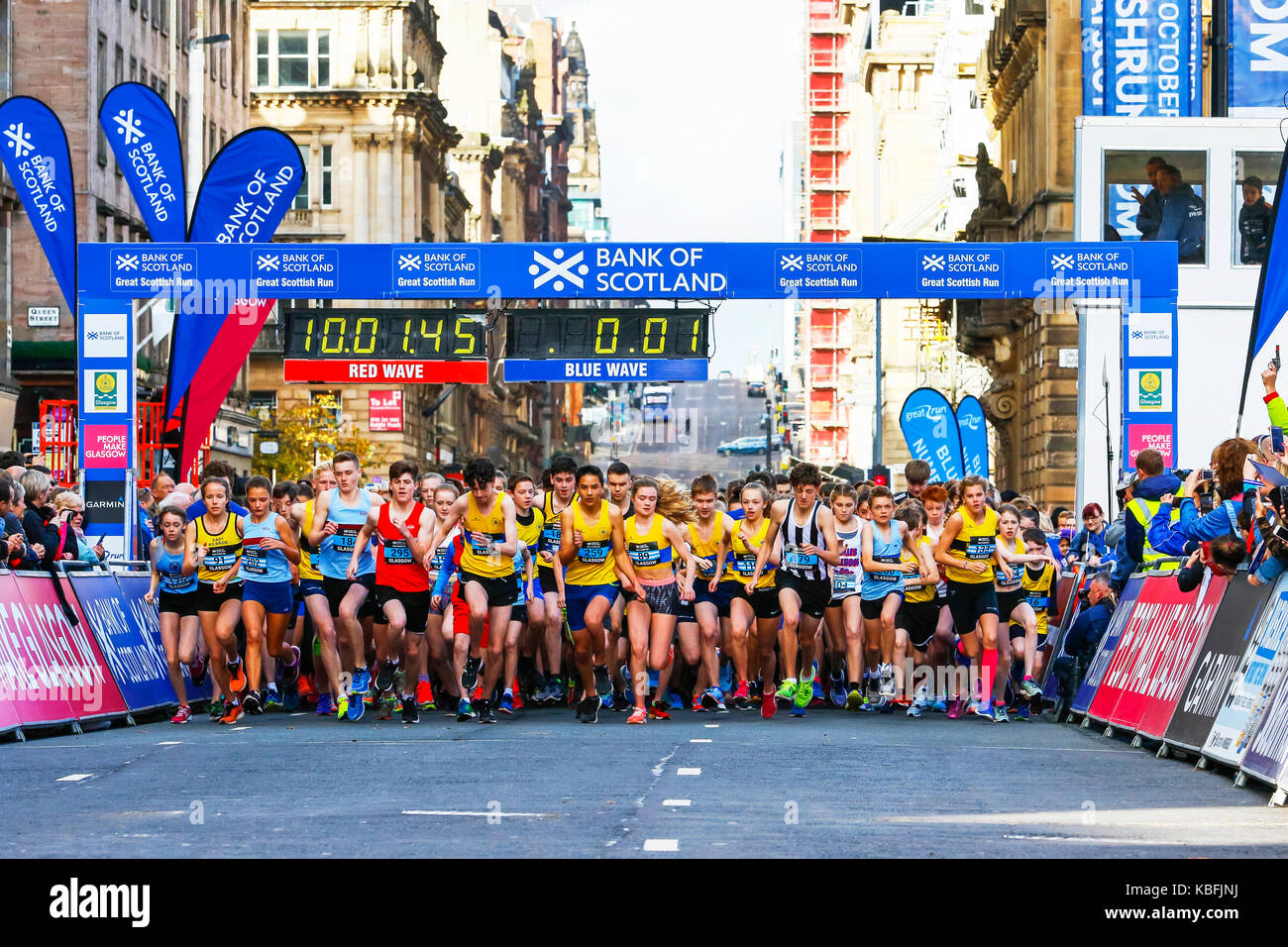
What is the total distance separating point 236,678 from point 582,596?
8.99 feet

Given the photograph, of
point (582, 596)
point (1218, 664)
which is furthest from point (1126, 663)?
point (582, 596)

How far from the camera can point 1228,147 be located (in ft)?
97.5

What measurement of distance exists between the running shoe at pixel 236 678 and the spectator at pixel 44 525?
1559 millimetres

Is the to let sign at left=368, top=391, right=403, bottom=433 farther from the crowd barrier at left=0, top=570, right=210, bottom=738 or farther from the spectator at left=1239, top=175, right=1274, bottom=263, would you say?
the crowd barrier at left=0, top=570, right=210, bottom=738

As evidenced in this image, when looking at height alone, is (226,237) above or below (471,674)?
A: above

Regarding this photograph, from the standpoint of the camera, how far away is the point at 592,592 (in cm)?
1664

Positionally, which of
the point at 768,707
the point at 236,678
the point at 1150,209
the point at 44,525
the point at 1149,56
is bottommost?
the point at 768,707

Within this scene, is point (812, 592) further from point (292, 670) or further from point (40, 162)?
point (40, 162)

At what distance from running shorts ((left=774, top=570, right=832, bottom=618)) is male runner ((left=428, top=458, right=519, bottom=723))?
237cm

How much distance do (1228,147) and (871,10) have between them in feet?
250

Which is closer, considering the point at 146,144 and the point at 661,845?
the point at 661,845

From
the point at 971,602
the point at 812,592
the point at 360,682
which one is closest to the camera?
the point at 360,682

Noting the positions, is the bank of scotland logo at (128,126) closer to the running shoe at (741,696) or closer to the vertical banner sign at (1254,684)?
the running shoe at (741,696)
